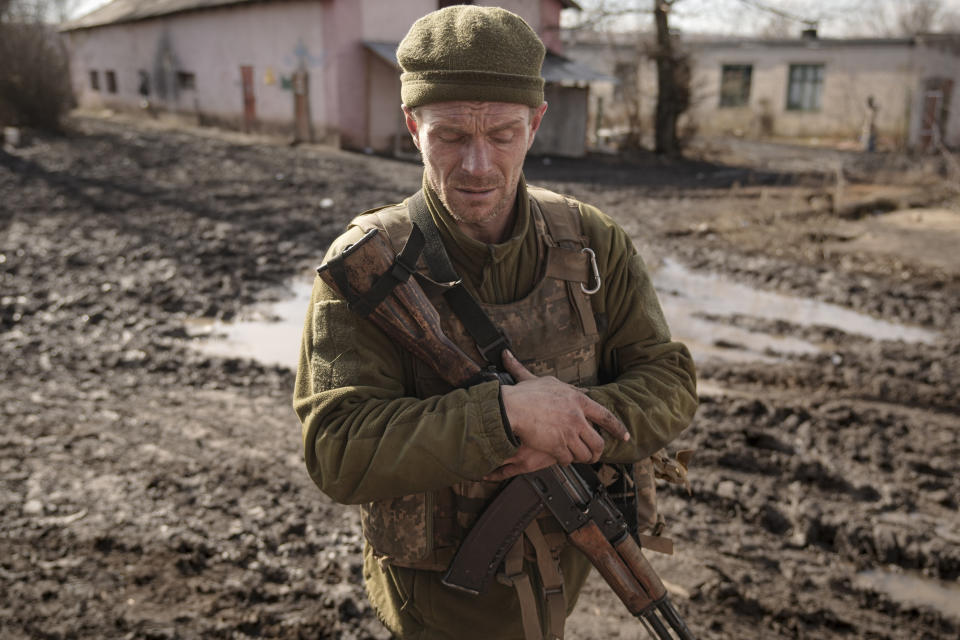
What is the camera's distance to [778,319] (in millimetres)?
6578

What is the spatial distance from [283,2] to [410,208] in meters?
17.1

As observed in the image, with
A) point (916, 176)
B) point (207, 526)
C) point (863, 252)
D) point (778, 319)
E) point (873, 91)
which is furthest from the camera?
point (873, 91)

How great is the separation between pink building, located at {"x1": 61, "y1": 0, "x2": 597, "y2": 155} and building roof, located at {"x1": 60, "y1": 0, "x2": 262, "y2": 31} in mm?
81

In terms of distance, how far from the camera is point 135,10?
917 inches

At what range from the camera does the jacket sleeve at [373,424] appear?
4.75 feet

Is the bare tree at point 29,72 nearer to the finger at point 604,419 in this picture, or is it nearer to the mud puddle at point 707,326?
the mud puddle at point 707,326

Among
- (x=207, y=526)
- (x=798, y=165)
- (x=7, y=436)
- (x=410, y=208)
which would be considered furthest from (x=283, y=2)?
(x=410, y=208)

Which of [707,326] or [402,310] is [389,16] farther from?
[402,310]

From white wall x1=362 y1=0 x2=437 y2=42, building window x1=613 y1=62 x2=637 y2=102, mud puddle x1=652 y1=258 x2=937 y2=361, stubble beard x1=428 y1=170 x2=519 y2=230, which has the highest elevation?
white wall x1=362 y1=0 x2=437 y2=42

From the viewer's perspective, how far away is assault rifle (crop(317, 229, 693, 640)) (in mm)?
1538

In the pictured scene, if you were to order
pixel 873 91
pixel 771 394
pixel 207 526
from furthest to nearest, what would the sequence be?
pixel 873 91 < pixel 771 394 < pixel 207 526

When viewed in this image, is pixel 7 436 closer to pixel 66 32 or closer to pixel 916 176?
pixel 916 176

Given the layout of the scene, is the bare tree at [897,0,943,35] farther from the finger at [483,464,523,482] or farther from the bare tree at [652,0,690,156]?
the finger at [483,464,523,482]

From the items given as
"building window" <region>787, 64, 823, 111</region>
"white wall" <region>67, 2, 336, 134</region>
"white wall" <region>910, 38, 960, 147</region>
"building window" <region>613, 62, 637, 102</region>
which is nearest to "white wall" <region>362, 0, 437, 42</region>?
"white wall" <region>67, 2, 336, 134</region>
